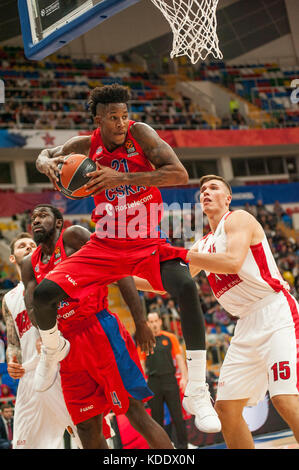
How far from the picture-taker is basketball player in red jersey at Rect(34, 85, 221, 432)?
3988mm

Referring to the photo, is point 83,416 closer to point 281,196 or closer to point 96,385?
point 96,385

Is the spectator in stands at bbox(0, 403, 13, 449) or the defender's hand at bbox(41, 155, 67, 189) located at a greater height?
the defender's hand at bbox(41, 155, 67, 189)

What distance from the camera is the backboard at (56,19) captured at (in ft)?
17.3

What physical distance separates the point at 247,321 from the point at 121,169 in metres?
1.55

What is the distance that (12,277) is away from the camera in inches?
604

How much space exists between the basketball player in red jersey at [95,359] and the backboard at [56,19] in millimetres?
1945

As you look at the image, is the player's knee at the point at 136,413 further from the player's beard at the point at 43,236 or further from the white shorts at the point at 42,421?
the player's beard at the point at 43,236

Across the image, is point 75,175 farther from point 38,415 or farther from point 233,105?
point 233,105

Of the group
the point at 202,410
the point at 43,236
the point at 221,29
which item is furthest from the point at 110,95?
the point at 221,29

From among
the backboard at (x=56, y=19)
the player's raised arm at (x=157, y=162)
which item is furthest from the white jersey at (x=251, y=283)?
the backboard at (x=56, y=19)

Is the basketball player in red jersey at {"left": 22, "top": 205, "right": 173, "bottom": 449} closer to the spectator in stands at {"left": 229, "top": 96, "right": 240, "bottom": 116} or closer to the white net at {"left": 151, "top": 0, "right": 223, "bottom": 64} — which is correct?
the white net at {"left": 151, "top": 0, "right": 223, "bottom": 64}

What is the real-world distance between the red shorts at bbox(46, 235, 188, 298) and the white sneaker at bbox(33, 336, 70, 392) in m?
0.59

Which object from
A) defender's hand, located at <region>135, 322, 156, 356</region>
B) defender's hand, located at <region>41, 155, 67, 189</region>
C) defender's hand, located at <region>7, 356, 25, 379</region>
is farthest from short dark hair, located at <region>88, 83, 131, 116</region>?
defender's hand, located at <region>7, 356, 25, 379</region>
